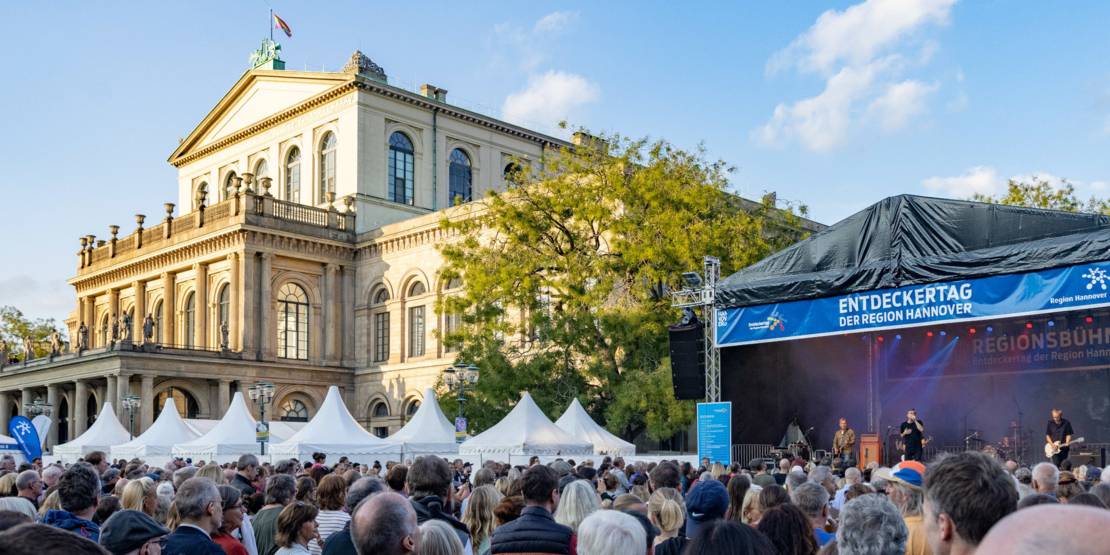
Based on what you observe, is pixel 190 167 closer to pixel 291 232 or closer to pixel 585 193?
pixel 291 232

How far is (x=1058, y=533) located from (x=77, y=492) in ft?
21.3

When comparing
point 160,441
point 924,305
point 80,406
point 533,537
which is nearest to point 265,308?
point 80,406

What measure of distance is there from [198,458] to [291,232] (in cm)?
2115

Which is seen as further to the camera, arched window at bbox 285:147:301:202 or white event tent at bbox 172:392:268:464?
arched window at bbox 285:147:301:202

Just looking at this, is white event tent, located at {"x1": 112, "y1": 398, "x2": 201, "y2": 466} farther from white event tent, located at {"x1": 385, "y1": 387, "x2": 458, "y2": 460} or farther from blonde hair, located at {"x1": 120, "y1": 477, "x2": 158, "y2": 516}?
blonde hair, located at {"x1": 120, "y1": 477, "x2": 158, "y2": 516}

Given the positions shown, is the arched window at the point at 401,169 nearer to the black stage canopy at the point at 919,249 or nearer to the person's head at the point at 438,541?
the black stage canopy at the point at 919,249

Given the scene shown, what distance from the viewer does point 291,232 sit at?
48875mm

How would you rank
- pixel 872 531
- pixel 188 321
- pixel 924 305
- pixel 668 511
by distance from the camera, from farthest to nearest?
pixel 188 321 < pixel 924 305 < pixel 668 511 < pixel 872 531

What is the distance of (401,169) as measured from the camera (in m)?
52.9

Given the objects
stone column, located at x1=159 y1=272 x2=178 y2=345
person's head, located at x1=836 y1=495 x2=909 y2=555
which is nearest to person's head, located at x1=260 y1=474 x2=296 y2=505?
person's head, located at x1=836 y1=495 x2=909 y2=555

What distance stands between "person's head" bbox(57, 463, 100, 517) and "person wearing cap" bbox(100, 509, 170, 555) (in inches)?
41.5

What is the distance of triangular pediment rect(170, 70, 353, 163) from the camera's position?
53062 millimetres

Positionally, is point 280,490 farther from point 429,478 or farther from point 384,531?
point 384,531

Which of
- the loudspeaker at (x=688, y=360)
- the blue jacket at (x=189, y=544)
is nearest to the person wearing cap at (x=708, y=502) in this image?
the blue jacket at (x=189, y=544)
